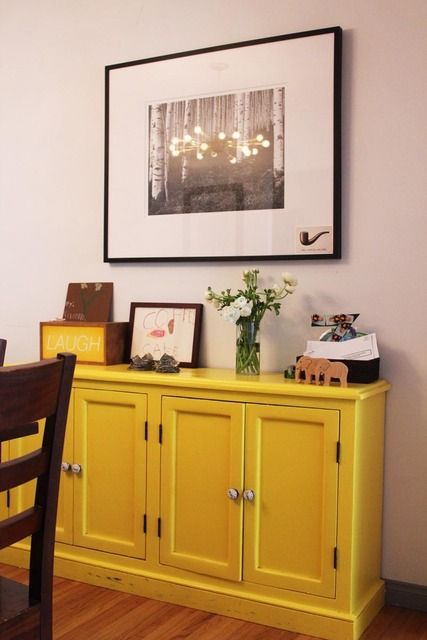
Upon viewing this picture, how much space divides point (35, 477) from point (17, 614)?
25cm

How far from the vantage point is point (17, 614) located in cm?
137

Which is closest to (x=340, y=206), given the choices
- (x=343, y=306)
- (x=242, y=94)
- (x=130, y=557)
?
(x=343, y=306)

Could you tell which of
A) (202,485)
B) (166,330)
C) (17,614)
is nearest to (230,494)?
(202,485)

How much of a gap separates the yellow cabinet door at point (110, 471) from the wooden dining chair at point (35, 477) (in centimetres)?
122

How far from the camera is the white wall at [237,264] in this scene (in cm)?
264

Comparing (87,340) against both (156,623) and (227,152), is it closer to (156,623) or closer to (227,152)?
(227,152)

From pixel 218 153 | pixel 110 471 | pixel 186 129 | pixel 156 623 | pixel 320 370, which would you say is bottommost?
pixel 156 623

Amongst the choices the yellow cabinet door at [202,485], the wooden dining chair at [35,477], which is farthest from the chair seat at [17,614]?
the yellow cabinet door at [202,485]

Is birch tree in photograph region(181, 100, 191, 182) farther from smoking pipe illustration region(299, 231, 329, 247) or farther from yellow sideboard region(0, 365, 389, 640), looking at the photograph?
yellow sideboard region(0, 365, 389, 640)

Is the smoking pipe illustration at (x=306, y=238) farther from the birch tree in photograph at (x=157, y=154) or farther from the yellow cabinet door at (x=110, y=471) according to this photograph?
the yellow cabinet door at (x=110, y=471)

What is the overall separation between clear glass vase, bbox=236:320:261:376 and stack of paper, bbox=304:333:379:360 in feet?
0.84

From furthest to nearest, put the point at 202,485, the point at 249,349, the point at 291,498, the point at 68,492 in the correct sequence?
the point at 68,492 < the point at 249,349 < the point at 202,485 < the point at 291,498

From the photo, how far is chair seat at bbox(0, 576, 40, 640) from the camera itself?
135cm

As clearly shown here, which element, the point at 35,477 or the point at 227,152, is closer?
the point at 35,477
